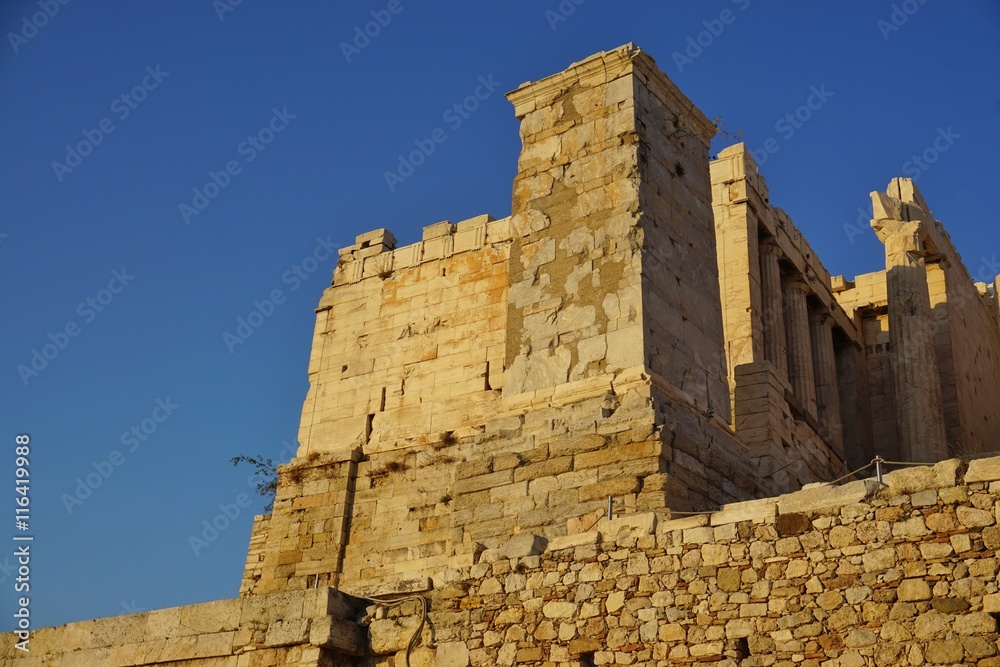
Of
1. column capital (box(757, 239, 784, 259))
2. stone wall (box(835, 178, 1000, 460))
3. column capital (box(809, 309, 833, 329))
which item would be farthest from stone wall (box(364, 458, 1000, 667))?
column capital (box(809, 309, 833, 329))

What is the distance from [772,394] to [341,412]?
5.36 meters

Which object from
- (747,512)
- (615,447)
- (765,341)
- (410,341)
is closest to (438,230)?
(410,341)

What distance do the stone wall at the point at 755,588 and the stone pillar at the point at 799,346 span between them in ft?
30.1

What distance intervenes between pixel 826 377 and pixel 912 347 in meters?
1.41

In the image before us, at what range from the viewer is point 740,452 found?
1130cm

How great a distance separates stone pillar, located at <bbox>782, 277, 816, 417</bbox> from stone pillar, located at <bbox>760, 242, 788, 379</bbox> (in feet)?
0.68

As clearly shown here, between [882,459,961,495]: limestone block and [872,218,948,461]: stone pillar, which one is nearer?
[882,459,961,495]: limestone block

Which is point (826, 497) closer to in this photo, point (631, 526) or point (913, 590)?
point (913, 590)

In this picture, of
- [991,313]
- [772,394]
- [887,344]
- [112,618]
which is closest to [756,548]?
[112,618]

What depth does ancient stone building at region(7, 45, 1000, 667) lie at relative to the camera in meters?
7.88

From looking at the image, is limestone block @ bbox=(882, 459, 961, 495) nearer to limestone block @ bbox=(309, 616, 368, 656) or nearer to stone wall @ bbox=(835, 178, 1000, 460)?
limestone block @ bbox=(309, 616, 368, 656)

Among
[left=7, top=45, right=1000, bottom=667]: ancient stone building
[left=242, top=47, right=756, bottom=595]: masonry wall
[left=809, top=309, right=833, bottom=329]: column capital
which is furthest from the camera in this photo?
[left=809, top=309, right=833, bottom=329]: column capital

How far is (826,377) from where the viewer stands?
19.0 m

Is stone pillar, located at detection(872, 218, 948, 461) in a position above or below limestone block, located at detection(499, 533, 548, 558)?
above
